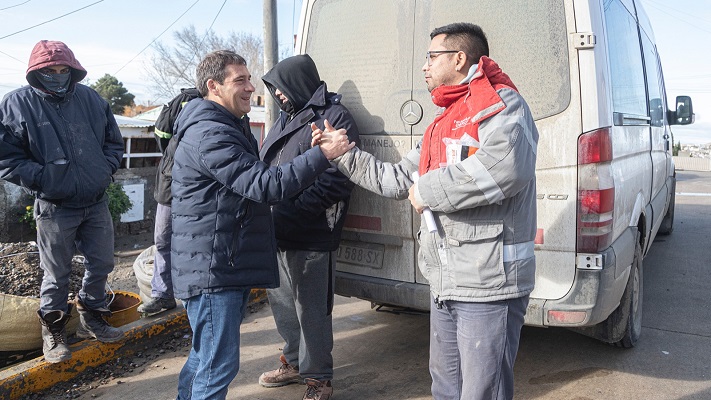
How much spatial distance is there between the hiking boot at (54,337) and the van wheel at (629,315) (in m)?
3.56

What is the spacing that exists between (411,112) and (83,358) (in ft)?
8.96

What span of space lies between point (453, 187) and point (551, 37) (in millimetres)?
1533

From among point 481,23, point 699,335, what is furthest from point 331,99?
point 699,335

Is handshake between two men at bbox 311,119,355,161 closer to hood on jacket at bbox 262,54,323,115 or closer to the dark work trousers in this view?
hood on jacket at bbox 262,54,323,115

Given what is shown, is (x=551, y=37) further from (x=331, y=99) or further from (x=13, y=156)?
(x=13, y=156)

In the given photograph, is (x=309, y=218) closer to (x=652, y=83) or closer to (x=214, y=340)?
(x=214, y=340)

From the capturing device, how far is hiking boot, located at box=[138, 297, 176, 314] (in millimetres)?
4828

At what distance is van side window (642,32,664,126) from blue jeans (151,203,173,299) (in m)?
4.07

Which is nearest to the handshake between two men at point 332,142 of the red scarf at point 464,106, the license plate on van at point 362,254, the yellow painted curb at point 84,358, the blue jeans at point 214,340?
the red scarf at point 464,106

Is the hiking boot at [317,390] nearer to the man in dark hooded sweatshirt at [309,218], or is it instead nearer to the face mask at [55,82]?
the man in dark hooded sweatshirt at [309,218]

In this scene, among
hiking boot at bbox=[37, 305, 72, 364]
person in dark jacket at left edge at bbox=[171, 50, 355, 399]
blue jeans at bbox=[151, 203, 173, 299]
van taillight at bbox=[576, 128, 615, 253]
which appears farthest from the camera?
blue jeans at bbox=[151, 203, 173, 299]

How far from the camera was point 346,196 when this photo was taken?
355cm


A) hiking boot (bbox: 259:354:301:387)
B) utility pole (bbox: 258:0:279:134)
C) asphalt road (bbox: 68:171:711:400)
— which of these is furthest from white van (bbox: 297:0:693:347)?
utility pole (bbox: 258:0:279:134)

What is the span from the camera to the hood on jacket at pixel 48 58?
Result: 11.9 feet
